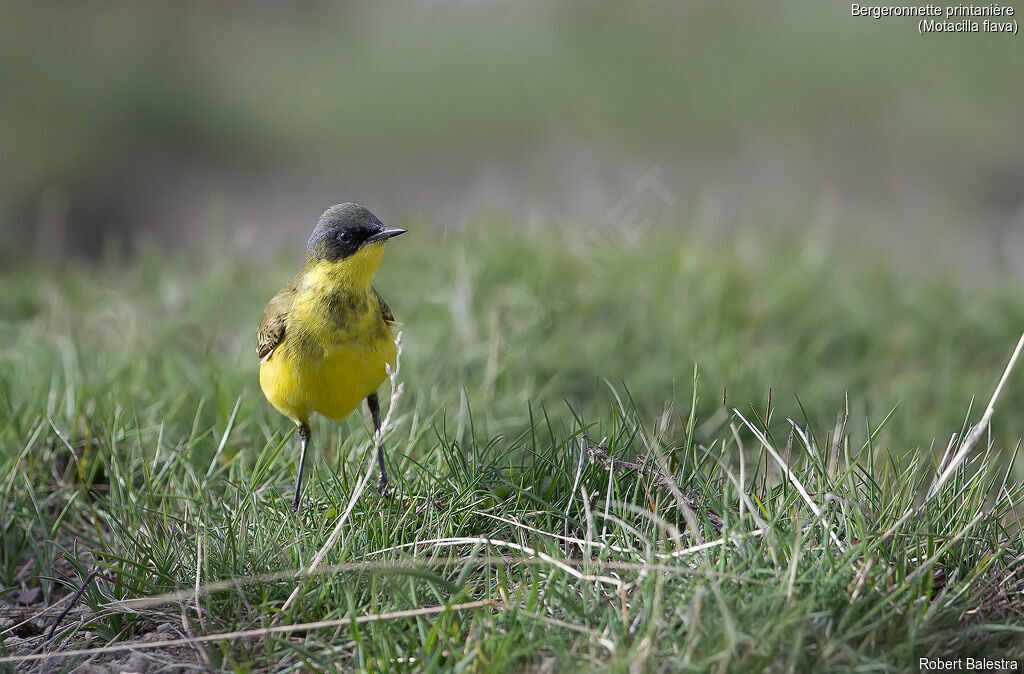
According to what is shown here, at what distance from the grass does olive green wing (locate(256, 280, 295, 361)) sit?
0.74 feet

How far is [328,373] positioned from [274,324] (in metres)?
0.32

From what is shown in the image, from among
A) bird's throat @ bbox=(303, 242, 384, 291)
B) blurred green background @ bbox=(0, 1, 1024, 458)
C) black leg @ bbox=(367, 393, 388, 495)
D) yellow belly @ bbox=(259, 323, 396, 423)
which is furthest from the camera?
blurred green background @ bbox=(0, 1, 1024, 458)

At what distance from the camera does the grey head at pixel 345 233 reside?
12.1ft

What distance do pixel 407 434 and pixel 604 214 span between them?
12.0 ft

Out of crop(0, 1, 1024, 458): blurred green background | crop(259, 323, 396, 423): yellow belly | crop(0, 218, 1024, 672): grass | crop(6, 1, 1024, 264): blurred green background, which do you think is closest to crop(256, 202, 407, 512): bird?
crop(259, 323, 396, 423): yellow belly

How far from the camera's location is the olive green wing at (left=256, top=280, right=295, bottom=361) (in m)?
3.68

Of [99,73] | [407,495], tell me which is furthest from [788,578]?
[99,73]

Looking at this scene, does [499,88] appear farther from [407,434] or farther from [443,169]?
[407,434]

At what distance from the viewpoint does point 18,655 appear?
303 cm

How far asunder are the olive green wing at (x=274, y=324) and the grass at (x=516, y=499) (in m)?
0.23

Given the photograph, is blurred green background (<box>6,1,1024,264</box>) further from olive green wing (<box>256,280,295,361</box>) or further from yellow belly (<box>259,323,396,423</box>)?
yellow belly (<box>259,323,396,423</box>)

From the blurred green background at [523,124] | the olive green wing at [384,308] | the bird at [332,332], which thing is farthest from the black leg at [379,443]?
the blurred green background at [523,124]

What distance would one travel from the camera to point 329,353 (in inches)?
139

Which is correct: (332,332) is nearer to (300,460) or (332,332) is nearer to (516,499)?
(300,460)
